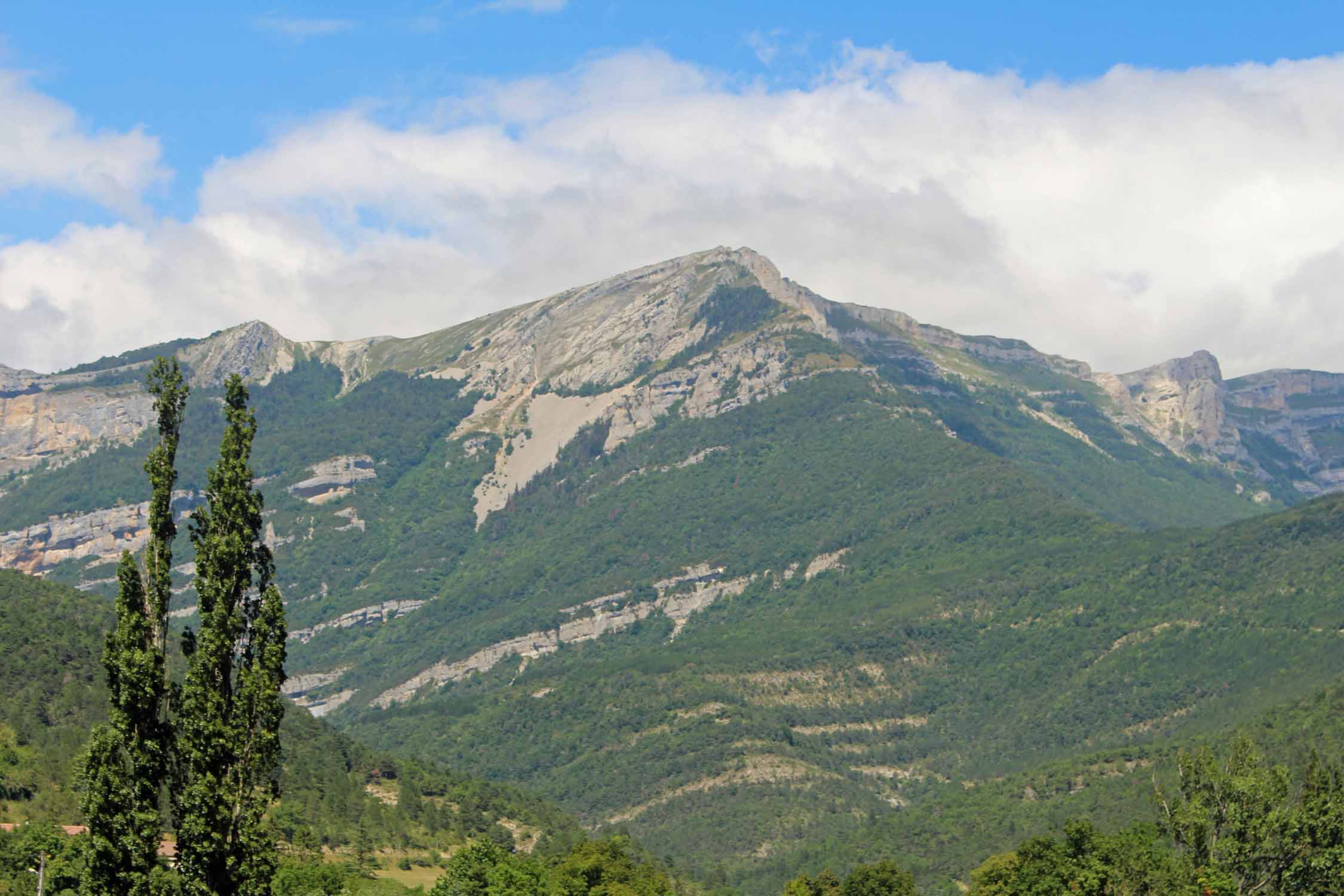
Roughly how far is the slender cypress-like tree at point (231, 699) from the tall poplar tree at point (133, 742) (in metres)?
0.99

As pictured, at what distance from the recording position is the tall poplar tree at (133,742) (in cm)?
6431

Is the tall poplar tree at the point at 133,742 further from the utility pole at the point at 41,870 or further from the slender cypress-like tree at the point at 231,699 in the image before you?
the utility pole at the point at 41,870

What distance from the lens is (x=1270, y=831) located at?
134000 millimetres

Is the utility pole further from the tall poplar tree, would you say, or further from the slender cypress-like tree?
the slender cypress-like tree

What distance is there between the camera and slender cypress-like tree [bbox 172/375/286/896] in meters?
64.6

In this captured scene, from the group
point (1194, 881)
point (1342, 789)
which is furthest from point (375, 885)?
point (1342, 789)

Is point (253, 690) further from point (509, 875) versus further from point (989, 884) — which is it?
point (989, 884)

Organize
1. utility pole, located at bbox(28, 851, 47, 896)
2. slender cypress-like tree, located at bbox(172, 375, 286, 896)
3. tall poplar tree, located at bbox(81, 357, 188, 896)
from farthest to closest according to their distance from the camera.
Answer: utility pole, located at bbox(28, 851, 47, 896) → slender cypress-like tree, located at bbox(172, 375, 286, 896) → tall poplar tree, located at bbox(81, 357, 188, 896)

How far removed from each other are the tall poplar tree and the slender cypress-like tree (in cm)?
99

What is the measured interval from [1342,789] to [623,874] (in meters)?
69.0

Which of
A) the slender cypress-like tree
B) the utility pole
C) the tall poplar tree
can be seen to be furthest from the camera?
the utility pole

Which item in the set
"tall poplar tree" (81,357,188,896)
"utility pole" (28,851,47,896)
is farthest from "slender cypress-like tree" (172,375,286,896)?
"utility pole" (28,851,47,896)

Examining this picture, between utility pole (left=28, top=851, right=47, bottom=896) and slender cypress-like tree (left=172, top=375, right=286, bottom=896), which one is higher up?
slender cypress-like tree (left=172, top=375, right=286, bottom=896)

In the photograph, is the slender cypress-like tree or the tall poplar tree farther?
the slender cypress-like tree
